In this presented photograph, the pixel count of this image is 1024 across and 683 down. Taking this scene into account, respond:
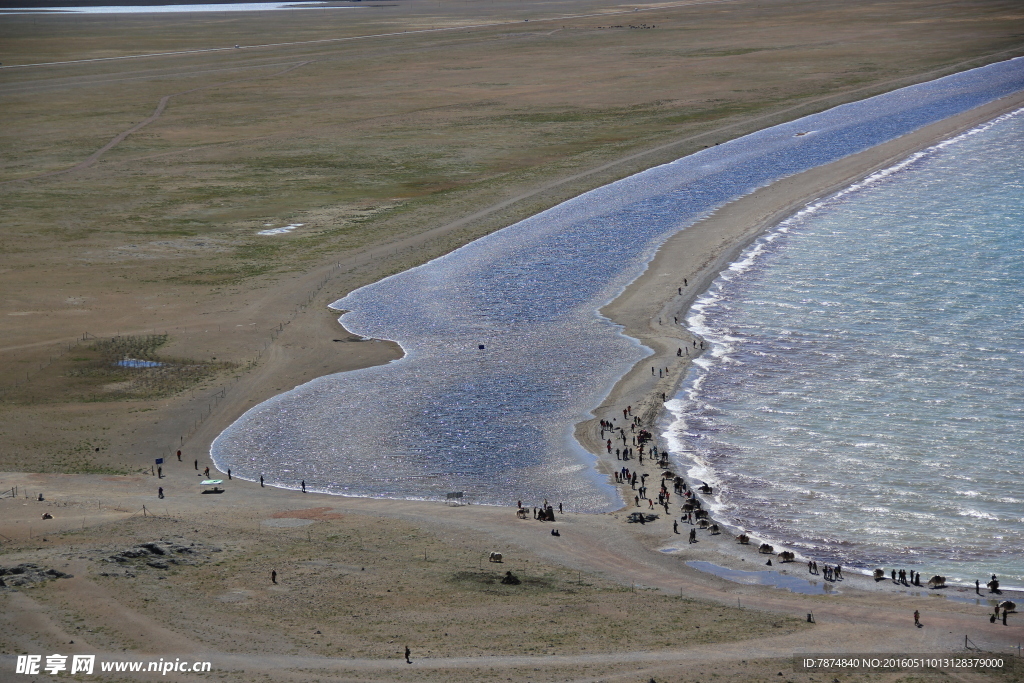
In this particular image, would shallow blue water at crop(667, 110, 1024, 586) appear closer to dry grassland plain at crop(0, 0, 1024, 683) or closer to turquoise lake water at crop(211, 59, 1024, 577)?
turquoise lake water at crop(211, 59, 1024, 577)

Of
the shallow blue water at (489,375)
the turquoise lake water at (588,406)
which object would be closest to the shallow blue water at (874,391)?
the turquoise lake water at (588,406)

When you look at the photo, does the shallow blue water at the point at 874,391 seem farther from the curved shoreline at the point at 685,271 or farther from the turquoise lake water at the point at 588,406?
the curved shoreline at the point at 685,271

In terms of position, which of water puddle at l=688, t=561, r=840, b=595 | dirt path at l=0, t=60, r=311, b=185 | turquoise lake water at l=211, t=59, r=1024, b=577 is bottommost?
water puddle at l=688, t=561, r=840, b=595

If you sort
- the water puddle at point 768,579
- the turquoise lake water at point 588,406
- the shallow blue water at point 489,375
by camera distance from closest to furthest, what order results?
the water puddle at point 768,579 < the turquoise lake water at point 588,406 < the shallow blue water at point 489,375

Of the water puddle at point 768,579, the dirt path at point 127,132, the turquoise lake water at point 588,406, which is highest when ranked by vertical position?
the dirt path at point 127,132

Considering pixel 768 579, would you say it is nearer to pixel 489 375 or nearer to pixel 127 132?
pixel 489 375

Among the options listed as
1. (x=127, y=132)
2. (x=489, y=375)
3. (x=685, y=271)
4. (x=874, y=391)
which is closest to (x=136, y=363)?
(x=489, y=375)

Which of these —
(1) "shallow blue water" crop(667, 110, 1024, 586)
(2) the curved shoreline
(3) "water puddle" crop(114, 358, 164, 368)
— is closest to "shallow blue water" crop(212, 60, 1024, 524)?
(2) the curved shoreline
